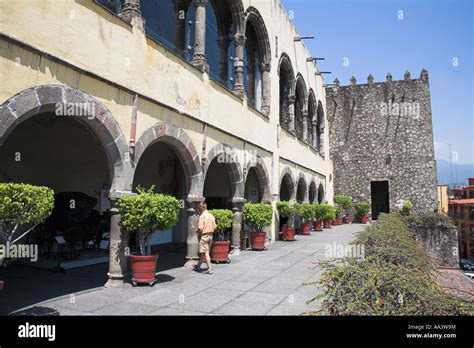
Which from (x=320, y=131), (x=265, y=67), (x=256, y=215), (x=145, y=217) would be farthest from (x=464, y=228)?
(x=145, y=217)

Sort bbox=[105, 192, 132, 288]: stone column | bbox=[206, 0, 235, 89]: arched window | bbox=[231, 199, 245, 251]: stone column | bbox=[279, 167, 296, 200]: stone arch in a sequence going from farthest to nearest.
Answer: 1. bbox=[279, 167, 296, 200]: stone arch
2. bbox=[206, 0, 235, 89]: arched window
3. bbox=[231, 199, 245, 251]: stone column
4. bbox=[105, 192, 132, 288]: stone column

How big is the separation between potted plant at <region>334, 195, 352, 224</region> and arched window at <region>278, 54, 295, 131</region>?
38.9 ft

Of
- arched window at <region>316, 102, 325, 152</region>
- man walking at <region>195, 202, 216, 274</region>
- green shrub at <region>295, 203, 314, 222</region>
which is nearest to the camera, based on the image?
man walking at <region>195, 202, 216, 274</region>

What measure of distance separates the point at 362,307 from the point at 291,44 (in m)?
16.0

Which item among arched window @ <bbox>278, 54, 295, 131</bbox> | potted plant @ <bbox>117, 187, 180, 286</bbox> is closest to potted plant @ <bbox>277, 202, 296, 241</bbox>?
arched window @ <bbox>278, 54, 295, 131</bbox>

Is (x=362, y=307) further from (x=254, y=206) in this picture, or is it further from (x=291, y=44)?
(x=291, y=44)

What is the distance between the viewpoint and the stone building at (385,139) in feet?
89.4

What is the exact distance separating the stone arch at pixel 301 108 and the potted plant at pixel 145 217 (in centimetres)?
1380

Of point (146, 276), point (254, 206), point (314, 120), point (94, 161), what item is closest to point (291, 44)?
point (314, 120)

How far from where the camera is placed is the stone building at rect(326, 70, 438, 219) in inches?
1073

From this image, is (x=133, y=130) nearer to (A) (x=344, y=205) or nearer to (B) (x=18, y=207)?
(B) (x=18, y=207)

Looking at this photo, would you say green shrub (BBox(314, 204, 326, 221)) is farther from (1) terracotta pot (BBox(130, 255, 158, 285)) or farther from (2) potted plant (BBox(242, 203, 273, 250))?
(1) terracotta pot (BBox(130, 255, 158, 285))

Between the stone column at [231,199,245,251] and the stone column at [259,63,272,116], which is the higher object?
the stone column at [259,63,272,116]
